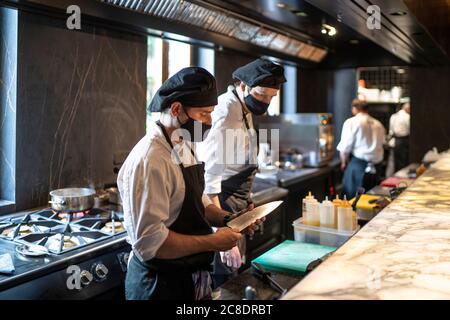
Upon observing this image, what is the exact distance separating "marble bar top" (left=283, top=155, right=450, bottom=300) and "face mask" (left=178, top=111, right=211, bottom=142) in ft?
2.37

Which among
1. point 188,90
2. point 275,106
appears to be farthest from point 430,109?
point 188,90

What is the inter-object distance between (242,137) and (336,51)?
4593mm

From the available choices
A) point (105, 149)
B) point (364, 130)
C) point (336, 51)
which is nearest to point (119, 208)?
point (105, 149)

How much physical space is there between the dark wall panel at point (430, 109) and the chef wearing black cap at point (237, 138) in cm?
439

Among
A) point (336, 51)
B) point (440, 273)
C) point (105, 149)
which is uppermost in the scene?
point (336, 51)

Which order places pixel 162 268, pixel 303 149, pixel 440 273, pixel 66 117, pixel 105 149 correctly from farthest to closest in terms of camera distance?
pixel 303 149, pixel 105 149, pixel 66 117, pixel 162 268, pixel 440 273

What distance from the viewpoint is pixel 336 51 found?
6.81 metres

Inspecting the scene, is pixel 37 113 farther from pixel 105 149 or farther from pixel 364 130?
pixel 364 130

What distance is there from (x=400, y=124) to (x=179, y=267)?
6.99 meters

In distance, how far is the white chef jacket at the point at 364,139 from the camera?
591cm

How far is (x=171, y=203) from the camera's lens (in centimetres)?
176
